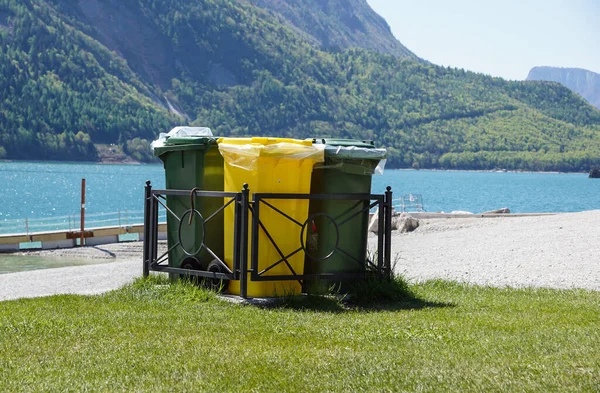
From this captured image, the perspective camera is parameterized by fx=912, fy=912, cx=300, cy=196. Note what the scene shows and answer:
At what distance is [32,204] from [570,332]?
82.3m

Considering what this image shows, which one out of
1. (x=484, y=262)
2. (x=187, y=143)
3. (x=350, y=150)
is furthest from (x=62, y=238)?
(x=350, y=150)

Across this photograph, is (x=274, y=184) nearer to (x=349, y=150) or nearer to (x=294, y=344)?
(x=349, y=150)

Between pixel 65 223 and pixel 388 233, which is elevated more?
pixel 388 233

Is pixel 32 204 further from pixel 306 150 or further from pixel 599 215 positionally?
pixel 306 150

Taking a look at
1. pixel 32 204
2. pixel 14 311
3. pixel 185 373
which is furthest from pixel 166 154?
pixel 32 204

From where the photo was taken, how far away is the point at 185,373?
19.6 ft

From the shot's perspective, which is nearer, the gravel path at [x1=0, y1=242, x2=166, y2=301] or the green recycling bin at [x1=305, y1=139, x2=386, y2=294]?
the green recycling bin at [x1=305, y1=139, x2=386, y2=294]

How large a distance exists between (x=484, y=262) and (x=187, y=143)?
6617 mm

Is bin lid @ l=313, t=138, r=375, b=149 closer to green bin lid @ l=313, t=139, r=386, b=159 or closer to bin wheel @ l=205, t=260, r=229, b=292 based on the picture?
green bin lid @ l=313, t=139, r=386, b=159

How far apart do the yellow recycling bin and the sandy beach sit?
2.39 meters

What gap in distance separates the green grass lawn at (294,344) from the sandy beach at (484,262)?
7.36 ft

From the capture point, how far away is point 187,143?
10195mm

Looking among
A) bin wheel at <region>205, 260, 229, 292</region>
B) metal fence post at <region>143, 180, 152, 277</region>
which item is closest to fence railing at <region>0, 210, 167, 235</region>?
metal fence post at <region>143, 180, 152, 277</region>

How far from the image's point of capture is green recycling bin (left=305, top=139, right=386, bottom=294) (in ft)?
31.7
